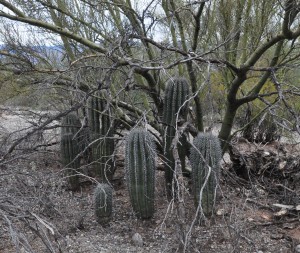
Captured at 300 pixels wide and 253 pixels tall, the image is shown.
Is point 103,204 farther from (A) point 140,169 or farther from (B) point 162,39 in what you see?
(B) point 162,39

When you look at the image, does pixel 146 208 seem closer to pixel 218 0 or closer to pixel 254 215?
pixel 254 215

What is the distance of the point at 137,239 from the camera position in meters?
4.98

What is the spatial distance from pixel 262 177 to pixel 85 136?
269 centimetres

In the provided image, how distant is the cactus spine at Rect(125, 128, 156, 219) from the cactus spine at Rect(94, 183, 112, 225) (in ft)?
0.95

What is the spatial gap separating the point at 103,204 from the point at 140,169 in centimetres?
65

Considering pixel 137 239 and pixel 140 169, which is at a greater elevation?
pixel 140 169

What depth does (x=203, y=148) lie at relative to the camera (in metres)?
5.20

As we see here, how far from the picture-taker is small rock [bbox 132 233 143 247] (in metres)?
4.94

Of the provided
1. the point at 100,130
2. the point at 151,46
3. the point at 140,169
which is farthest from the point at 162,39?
the point at 140,169

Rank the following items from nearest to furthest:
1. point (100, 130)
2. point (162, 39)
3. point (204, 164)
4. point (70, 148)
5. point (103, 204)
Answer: point (204, 164) → point (103, 204) → point (100, 130) → point (70, 148) → point (162, 39)

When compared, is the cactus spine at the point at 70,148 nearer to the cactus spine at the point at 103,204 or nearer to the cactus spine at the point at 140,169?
the cactus spine at the point at 103,204

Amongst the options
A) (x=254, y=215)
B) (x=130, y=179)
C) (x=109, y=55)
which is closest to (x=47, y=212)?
(x=130, y=179)

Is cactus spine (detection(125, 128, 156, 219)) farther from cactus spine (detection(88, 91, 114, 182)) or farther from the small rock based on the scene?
cactus spine (detection(88, 91, 114, 182))

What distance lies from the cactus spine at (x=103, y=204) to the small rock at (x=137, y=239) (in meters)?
0.57
